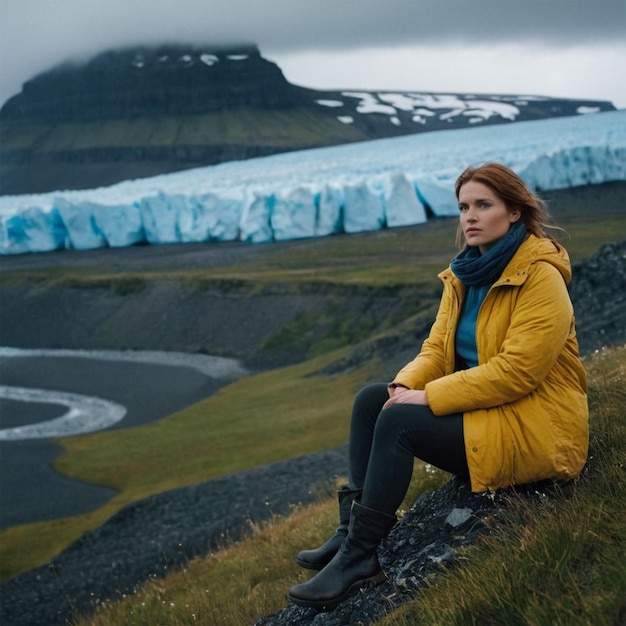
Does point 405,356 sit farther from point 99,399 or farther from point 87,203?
point 87,203

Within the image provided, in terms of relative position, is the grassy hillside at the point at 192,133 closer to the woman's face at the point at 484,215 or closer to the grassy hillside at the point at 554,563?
the woman's face at the point at 484,215

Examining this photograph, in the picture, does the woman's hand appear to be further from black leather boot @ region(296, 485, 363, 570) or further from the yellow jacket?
black leather boot @ region(296, 485, 363, 570)

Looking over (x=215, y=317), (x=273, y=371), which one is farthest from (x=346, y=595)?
(x=215, y=317)

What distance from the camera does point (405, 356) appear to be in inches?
1352

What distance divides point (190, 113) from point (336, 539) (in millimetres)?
169110

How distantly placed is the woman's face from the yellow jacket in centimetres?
24

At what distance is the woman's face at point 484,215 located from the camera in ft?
15.3

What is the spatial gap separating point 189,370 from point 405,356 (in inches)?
573

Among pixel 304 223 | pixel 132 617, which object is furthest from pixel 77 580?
pixel 304 223

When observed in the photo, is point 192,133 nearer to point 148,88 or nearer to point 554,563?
point 148,88

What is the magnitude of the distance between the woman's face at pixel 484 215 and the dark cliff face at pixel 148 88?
168 meters

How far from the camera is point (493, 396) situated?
4305 millimetres

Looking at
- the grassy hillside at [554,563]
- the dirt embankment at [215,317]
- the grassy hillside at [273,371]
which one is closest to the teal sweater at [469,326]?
the grassy hillside at [273,371]

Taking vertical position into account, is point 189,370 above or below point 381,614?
below
